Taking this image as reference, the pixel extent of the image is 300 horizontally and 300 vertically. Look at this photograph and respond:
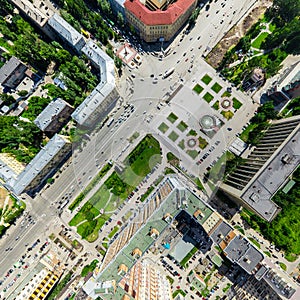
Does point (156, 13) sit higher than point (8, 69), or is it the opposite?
point (156, 13)

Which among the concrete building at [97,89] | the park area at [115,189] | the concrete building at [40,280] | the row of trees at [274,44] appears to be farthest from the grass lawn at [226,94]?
the concrete building at [40,280]

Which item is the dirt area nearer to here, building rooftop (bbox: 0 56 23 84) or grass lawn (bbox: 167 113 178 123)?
grass lawn (bbox: 167 113 178 123)

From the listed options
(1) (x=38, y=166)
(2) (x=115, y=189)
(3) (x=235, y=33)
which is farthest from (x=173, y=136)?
(1) (x=38, y=166)

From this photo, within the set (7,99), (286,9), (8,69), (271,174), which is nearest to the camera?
(271,174)

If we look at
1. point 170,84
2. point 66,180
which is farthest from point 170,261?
point 170,84

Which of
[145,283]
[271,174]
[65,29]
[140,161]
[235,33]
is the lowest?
[145,283]

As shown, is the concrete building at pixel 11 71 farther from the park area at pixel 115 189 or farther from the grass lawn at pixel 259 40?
the grass lawn at pixel 259 40

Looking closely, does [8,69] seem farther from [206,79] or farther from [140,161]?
[206,79]

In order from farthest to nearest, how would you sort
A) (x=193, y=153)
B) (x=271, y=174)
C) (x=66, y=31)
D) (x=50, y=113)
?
(x=193, y=153) → (x=50, y=113) → (x=66, y=31) → (x=271, y=174)
